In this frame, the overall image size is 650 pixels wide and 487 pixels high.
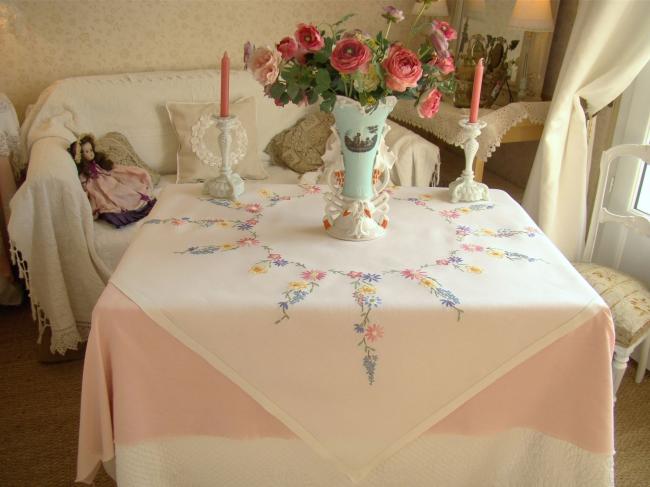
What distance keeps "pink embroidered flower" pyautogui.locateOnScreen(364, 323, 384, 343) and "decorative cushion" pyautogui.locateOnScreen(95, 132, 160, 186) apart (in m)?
1.79

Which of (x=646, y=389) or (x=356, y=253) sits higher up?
(x=356, y=253)

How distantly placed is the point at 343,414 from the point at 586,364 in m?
0.51

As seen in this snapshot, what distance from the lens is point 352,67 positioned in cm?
123

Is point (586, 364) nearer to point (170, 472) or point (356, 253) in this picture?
point (356, 253)

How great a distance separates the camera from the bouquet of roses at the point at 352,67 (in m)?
1.25

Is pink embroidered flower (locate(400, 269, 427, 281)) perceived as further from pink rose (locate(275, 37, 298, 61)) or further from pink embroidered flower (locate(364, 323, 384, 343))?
pink rose (locate(275, 37, 298, 61))

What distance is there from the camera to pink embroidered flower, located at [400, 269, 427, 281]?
1304mm

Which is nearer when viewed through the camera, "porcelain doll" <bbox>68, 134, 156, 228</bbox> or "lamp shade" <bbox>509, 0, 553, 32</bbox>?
"porcelain doll" <bbox>68, 134, 156, 228</bbox>

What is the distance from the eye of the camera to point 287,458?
4.21 ft

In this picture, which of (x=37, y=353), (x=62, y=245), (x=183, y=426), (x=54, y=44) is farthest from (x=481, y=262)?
(x=54, y=44)

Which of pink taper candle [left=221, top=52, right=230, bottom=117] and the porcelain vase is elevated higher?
pink taper candle [left=221, top=52, right=230, bottom=117]

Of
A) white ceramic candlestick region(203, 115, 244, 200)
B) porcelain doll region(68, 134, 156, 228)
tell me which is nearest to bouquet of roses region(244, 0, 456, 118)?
white ceramic candlestick region(203, 115, 244, 200)

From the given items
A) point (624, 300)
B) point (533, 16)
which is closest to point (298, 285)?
point (624, 300)

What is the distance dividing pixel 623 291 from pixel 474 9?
6.19 feet
